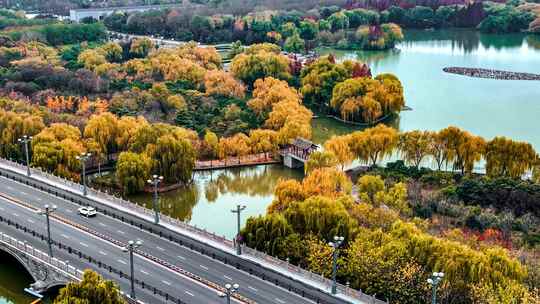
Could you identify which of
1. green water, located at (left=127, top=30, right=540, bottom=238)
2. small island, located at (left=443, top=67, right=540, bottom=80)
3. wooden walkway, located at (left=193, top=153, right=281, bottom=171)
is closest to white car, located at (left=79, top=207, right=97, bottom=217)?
green water, located at (left=127, top=30, right=540, bottom=238)

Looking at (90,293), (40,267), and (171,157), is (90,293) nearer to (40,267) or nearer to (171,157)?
(40,267)

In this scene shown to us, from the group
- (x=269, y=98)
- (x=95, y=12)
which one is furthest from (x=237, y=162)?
(x=95, y=12)

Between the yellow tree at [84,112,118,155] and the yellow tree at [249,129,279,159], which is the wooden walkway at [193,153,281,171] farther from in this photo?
the yellow tree at [84,112,118,155]

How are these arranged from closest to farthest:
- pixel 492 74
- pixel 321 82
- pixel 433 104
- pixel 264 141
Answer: pixel 264 141 < pixel 321 82 < pixel 433 104 < pixel 492 74

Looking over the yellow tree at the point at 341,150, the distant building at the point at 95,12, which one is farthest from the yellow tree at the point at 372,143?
the distant building at the point at 95,12

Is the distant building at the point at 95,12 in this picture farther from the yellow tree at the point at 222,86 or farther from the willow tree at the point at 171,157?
the willow tree at the point at 171,157

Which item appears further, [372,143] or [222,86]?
[222,86]
